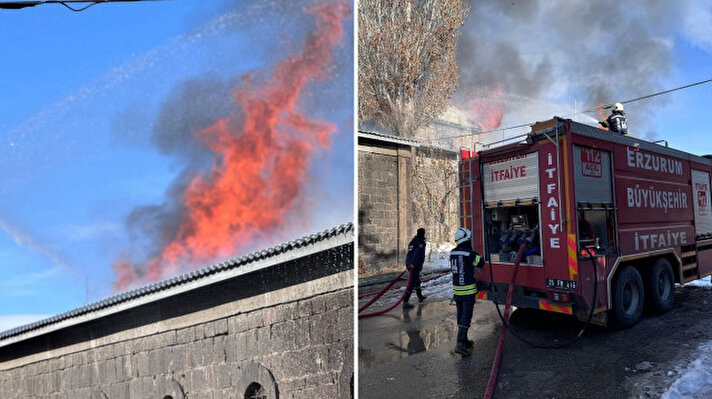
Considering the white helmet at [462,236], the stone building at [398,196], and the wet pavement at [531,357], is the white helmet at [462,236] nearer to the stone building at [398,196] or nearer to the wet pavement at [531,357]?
the wet pavement at [531,357]

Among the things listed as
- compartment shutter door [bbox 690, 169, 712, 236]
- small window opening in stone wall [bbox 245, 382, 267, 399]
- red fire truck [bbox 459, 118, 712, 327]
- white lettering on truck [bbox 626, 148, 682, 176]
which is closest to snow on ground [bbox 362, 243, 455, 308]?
small window opening in stone wall [bbox 245, 382, 267, 399]

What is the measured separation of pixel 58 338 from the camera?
13539 millimetres

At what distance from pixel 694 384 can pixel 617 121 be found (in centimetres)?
437

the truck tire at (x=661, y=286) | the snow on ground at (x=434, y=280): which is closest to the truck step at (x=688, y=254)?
the truck tire at (x=661, y=286)

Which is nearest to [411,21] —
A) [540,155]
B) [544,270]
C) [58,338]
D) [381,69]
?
[381,69]

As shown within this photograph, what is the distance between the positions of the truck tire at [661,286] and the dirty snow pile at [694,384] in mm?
2436

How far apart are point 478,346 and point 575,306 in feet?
4.29

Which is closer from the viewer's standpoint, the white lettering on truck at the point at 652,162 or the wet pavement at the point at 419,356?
the wet pavement at the point at 419,356

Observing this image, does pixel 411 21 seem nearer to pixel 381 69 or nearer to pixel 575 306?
pixel 381 69

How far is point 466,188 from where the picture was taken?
733 cm

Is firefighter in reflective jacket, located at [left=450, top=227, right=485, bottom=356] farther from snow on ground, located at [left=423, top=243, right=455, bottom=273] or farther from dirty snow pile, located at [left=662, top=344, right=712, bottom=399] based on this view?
snow on ground, located at [left=423, top=243, right=455, bottom=273]

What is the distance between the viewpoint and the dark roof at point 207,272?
6617mm

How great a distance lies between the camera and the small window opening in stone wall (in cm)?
846

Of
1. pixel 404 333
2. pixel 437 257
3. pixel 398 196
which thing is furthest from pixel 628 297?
pixel 398 196
